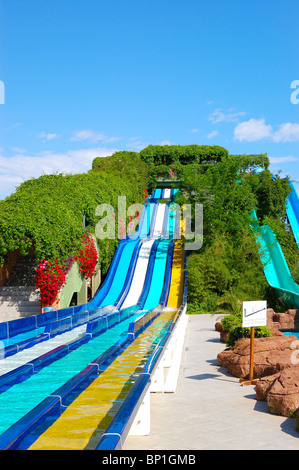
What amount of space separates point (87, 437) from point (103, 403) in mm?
816

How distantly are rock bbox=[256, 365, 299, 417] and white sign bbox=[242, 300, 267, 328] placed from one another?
4.19 ft

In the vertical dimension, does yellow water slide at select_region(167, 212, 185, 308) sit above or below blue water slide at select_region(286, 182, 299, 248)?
below

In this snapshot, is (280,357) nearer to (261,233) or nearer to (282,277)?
(282,277)

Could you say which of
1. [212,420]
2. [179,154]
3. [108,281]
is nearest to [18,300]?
[108,281]

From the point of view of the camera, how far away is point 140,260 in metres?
19.9

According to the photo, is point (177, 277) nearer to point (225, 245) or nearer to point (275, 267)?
point (225, 245)

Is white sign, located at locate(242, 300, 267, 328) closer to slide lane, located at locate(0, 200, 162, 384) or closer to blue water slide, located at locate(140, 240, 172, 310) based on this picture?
slide lane, located at locate(0, 200, 162, 384)

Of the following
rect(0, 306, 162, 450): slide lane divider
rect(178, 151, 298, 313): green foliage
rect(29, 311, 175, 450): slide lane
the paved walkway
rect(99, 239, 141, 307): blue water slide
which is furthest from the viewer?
rect(178, 151, 298, 313): green foliage

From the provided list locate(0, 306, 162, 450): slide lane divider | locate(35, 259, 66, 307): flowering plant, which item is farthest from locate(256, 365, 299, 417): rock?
locate(35, 259, 66, 307): flowering plant

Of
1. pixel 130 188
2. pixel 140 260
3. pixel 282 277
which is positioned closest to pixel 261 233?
pixel 282 277

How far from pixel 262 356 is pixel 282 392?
211 cm

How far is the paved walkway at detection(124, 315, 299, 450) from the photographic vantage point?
4805mm

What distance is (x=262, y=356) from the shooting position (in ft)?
26.5

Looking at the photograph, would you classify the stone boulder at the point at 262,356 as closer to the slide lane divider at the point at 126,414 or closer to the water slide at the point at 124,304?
the water slide at the point at 124,304
